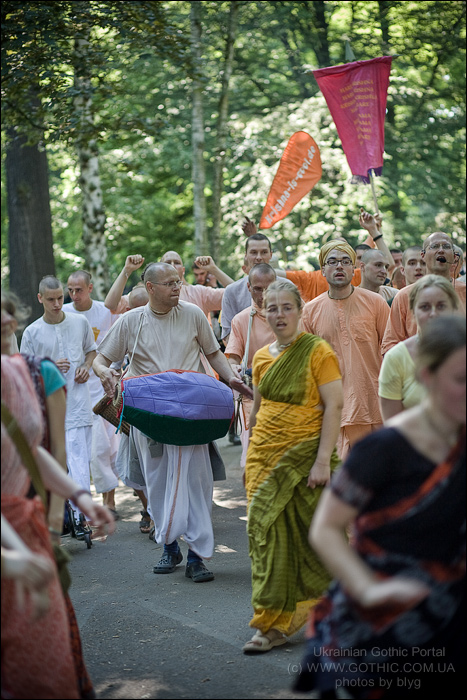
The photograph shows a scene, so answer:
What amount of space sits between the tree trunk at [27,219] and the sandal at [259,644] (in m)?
11.6

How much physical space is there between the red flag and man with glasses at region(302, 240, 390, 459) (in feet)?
11.4

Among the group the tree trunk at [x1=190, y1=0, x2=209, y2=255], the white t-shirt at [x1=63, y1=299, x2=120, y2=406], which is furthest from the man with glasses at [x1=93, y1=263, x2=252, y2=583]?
the tree trunk at [x1=190, y1=0, x2=209, y2=255]

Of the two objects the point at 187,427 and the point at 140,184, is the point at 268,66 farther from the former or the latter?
the point at 187,427

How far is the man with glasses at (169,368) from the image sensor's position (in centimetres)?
730

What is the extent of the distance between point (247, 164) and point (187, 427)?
18.2 metres

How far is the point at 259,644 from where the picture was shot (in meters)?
5.41

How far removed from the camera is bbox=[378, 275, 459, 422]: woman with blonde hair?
4.78 meters

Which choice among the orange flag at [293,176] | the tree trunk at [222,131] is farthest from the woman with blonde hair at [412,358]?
Result: the tree trunk at [222,131]

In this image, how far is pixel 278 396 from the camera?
18.4ft

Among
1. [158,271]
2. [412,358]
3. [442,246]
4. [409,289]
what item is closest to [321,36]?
[158,271]

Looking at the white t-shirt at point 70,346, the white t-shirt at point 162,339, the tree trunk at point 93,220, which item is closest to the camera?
the white t-shirt at point 162,339

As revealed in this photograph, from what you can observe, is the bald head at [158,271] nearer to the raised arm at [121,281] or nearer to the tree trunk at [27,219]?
the raised arm at [121,281]

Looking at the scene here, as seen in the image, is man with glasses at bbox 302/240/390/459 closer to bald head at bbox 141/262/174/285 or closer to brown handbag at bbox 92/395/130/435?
bald head at bbox 141/262/174/285

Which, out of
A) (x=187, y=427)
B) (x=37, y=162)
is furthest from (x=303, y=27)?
(x=187, y=427)
